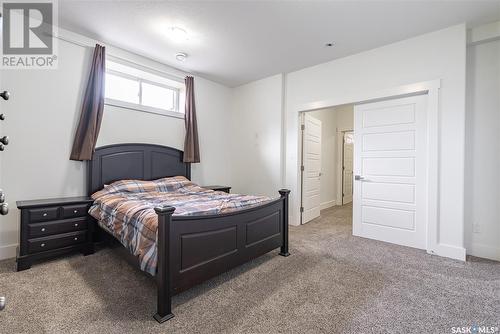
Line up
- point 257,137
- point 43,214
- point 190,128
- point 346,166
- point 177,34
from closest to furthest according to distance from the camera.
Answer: point 43,214 < point 177,34 < point 190,128 < point 257,137 < point 346,166

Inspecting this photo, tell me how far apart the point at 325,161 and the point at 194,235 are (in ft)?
14.8

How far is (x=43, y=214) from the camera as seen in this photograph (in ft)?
8.29

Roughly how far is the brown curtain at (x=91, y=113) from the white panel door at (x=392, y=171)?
12.0 ft

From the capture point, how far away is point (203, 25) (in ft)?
9.42

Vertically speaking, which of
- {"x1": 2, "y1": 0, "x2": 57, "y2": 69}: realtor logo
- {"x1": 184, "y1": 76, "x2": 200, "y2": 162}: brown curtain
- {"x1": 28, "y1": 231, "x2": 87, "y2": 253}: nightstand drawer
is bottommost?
{"x1": 28, "y1": 231, "x2": 87, "y2": 253}: nightstand drawer

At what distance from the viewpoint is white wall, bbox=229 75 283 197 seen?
4441 millimetres

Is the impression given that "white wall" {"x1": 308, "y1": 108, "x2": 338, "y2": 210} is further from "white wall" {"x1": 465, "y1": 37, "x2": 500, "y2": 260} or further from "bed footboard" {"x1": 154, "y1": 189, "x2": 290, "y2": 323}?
"bed footboard" {"x1": 154, "y1": 189, "x2": 290, "y2": 323}

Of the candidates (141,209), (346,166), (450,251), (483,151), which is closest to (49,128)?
(141,209)

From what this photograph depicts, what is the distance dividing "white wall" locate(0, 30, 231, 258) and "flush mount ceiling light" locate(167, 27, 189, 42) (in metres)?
0.89

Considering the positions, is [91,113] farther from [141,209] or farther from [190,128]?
[141,209]

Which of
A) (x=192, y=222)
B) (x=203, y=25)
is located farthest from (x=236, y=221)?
(x=203, y=25)

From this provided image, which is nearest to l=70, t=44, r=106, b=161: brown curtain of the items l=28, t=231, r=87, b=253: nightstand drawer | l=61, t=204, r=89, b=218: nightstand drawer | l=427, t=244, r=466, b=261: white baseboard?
l=61, t=204, r=89, b=218: nightstand drawer

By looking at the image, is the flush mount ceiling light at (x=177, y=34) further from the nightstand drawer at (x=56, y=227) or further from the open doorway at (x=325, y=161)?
the nightstand drawer at (x=56, y=227)

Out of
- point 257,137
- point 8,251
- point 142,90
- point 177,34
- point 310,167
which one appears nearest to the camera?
point 8,251
